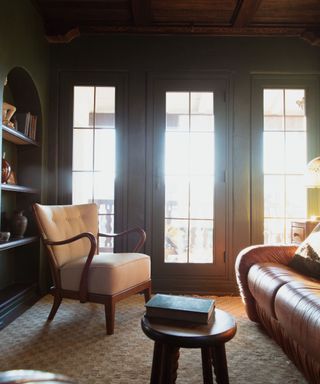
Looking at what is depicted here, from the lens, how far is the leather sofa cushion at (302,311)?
130 cm

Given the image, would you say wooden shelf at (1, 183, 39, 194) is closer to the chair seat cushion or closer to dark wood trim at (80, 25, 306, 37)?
the chair seat cushion

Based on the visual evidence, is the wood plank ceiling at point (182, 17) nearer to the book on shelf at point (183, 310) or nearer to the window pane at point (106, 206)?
the window pane at point (106, 206)

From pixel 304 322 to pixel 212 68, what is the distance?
265cm

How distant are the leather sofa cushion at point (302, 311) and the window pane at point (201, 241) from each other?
1535 mm

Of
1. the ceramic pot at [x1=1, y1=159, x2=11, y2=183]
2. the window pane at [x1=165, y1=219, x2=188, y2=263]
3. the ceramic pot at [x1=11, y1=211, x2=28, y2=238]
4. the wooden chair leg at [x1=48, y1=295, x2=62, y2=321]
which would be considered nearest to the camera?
the wooden chair leg at [x1=48, y1=295, x2=62, y2=321]

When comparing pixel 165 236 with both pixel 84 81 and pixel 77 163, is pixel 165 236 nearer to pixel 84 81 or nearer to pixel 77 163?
pixel 77 163

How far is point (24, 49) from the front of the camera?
2.68 meters

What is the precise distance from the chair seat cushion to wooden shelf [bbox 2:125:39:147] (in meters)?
1.11

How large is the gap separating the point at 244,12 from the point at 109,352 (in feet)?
9.99

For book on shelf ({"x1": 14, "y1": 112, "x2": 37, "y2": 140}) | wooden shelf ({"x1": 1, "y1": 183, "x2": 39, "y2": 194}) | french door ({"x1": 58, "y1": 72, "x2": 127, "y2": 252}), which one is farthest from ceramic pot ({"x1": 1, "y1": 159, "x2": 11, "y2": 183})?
french door ({"x1": 58, "y1": 72, "x2": 127, "y2": 252})

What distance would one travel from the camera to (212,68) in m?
3.28

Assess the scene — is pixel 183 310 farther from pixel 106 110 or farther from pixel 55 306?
pixel 106 110

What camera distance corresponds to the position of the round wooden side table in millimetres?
1147

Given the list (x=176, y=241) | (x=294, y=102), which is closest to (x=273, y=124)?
(x=294, y=102)
